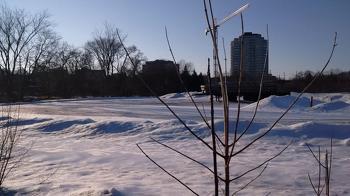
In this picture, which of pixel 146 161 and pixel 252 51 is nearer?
pixel 252 51

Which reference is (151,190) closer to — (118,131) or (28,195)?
(28,195)

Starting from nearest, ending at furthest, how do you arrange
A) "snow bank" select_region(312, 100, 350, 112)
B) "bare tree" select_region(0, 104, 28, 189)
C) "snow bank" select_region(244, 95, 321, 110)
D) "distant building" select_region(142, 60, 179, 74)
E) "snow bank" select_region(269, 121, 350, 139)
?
"bare tree" select_region(0, 104, 28, 189)
"snow bank" select_region(269, 121, 350, 139)
"snow bank" select_region(312, 100, 350, 112)
"snow bank" select_region(244, 95, 321, 110)
"distant building" select_region(142, 60, 179, 74)

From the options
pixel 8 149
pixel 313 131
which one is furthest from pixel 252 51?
pixel 313 131

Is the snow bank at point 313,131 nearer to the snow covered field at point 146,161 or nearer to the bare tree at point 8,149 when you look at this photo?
the snow covered field at point 146,161

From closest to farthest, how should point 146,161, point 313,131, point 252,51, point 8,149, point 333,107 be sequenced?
point 252,51, point 8,149, point 146,161, point 313,131, point 333,107

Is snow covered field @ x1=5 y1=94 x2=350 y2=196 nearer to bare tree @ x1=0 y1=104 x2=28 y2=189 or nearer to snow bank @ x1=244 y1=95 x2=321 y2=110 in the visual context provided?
bare tree @ x1=0 y1=104 x2=28 y2=189

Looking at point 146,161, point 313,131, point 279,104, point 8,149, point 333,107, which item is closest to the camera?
point 8,149

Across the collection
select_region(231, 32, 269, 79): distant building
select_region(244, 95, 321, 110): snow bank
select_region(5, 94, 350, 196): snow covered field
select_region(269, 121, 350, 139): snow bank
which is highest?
select_region(231, 32, 269, 79): distant building

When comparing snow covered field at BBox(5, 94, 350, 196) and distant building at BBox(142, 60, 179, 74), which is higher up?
distant building at BBox(142, 60, 179, 74)

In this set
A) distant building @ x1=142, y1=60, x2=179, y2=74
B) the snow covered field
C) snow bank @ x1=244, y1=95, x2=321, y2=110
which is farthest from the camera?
distant building @ x1=142, y1=60, x2=179, y2=74

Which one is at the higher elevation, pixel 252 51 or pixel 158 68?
pixel 158 68

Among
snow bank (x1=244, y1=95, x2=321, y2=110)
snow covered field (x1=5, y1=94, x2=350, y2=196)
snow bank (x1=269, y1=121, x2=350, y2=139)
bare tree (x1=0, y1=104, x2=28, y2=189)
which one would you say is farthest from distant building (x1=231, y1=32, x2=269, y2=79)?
snow bank (x1=244, y1=95, x2=321, y2=110)

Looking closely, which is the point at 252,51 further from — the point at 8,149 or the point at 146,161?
the point at 146,161

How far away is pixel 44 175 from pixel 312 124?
8.31m
